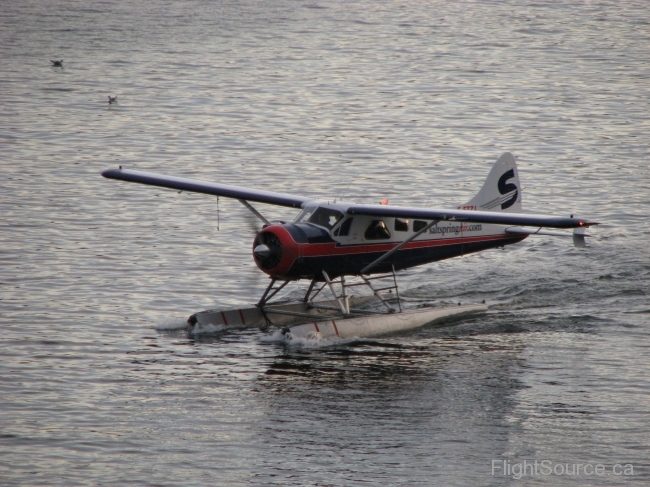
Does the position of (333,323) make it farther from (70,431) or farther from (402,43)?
(402,43)

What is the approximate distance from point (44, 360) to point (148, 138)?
2515cm

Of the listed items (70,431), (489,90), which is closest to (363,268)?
(70,431)

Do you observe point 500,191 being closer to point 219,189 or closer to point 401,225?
point 401,225

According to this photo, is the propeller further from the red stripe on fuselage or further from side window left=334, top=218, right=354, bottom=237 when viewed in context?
side window left=334, top=218, right=354, bottom=237

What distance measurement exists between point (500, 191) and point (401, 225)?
3263 mm

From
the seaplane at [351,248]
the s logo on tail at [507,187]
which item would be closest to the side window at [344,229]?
the seaplane at [351,248]

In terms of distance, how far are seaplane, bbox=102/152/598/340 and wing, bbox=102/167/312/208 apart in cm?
2

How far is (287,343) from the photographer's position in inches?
728

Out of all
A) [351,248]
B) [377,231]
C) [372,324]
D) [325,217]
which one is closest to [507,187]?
[377,231]

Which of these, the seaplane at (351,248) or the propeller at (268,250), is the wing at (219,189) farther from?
the propeller at (268,250)

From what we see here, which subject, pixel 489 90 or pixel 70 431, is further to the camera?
pixel 489 90

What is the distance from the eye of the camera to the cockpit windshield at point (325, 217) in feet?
61.7

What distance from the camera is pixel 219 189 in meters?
20.6

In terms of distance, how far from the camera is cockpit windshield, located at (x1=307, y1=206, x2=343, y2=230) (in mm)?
18797
